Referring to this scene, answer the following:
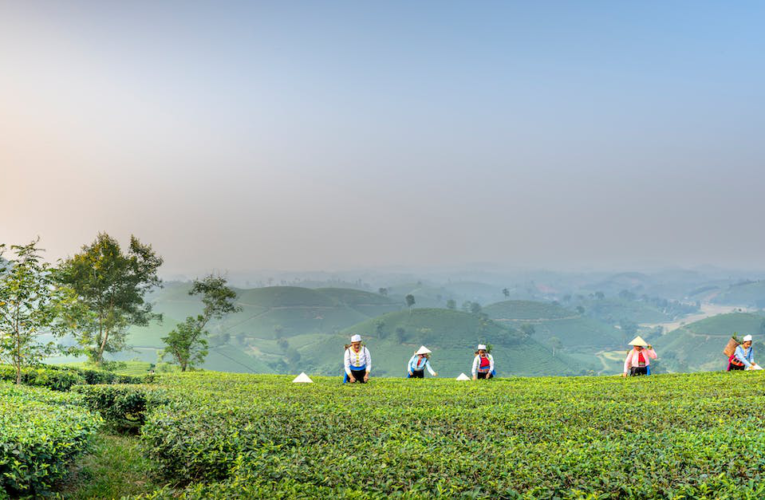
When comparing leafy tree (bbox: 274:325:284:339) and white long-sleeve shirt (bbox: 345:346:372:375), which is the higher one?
white long-sleeve shirt (bbox: 345:346:372:375)

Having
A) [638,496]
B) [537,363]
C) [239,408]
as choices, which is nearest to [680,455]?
[638,496]

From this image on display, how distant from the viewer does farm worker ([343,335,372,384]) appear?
578 inches

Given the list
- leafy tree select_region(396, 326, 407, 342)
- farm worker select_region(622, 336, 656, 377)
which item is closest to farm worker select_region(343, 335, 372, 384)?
farm worker select_region(622, 336, 656, 377)

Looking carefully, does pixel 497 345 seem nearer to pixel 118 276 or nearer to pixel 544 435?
pixel 118 276

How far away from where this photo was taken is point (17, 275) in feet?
37.2

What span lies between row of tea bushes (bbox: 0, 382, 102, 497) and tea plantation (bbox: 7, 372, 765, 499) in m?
0.43

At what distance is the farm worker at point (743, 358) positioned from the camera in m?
17.3

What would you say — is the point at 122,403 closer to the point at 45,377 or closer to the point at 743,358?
the point at 45,377

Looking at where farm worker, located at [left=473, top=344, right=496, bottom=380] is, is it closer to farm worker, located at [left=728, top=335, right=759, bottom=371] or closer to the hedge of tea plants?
the hedge of tea plants

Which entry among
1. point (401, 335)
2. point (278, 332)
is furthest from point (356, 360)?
point (278, 332)

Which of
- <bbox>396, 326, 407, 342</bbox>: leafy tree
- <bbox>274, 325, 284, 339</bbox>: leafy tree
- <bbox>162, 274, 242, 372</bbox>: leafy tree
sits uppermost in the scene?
<bbox>162, 274, 242, 372</bbox>: leafy tree

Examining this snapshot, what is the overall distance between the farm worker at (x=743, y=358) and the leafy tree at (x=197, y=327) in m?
29.3

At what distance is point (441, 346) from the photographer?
5694 inches

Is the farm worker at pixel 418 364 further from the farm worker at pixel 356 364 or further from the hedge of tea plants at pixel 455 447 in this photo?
the hedge of tea plants at pixel 455 447
